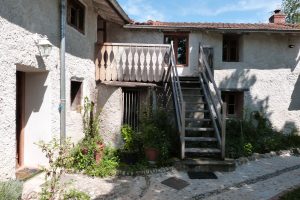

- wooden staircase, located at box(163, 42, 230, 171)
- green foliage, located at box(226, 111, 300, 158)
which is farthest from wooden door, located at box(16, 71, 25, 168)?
green foliage, located at box(226, 111, 300, 158)

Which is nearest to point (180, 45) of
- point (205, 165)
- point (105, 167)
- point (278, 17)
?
point (278, 17)

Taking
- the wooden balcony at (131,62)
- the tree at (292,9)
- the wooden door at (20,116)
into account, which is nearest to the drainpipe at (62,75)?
the wooden door at (20,116)

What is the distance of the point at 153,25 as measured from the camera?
469 inches

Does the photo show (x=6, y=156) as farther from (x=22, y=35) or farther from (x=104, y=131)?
(x=104, y=131)

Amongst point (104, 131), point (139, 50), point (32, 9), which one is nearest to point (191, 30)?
point (139, 50)

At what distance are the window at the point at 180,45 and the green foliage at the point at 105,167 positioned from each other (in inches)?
242

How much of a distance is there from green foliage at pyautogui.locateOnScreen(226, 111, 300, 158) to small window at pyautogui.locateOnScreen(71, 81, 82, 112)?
5.23m

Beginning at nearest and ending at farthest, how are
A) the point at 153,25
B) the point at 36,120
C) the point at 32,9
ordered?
the point at 32,9
the point at 36,120
the point at 153,25

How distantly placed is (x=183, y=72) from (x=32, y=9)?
25.0 ft

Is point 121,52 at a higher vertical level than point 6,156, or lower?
higher

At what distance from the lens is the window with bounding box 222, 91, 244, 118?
1291 cm

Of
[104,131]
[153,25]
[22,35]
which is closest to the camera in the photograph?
[22,35]

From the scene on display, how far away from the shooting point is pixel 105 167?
762 centimetres

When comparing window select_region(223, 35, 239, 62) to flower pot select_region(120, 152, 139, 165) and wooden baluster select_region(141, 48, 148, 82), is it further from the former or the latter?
flower pot select_region(120, 152, 139, 165)
